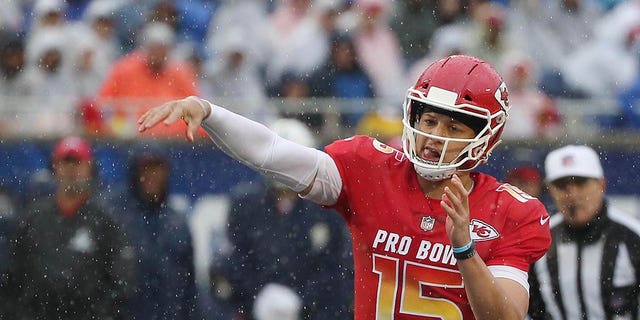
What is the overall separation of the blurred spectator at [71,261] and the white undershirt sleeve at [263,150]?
280cm

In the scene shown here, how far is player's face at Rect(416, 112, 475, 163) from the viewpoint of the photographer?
417 centimetres

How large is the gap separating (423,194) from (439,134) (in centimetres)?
22

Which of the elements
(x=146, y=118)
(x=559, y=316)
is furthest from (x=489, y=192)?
(x=559, y=316)

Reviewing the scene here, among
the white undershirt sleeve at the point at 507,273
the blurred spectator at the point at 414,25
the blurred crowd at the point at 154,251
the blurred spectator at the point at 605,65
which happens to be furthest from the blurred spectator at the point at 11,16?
the white undershirt sleeve at the point at 507,273

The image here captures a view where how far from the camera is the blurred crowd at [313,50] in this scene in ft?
29.2

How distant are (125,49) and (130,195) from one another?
2623mm

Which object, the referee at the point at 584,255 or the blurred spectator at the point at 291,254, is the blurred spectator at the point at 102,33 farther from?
the referee at the point at 584,255

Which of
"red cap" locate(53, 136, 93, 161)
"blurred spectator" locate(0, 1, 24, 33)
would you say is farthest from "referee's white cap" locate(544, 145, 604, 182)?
"blurred spectator" locate(0, 1, 24, 33)

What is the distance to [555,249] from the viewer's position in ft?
19.4

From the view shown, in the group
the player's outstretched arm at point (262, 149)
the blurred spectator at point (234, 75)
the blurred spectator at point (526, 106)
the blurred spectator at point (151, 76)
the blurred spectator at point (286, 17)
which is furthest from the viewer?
the blurred spectator at point (286, 17)

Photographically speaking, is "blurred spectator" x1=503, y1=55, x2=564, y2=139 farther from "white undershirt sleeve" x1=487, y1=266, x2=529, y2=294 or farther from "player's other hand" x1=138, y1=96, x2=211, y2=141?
"player's other hand" x1=138, y1=96, x2=211, y2=141

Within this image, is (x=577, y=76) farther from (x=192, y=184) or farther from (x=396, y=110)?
(x=192, y=184)

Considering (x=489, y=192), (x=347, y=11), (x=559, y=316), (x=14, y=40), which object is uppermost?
(x=489, y=192)

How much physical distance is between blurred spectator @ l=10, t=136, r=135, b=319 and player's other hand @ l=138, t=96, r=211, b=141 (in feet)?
10.0
